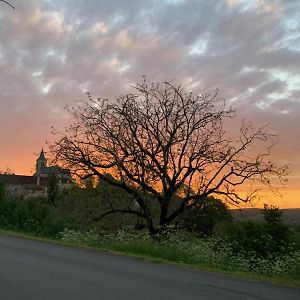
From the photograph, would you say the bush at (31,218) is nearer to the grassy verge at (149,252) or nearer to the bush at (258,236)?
the grassy verge at (149,252)

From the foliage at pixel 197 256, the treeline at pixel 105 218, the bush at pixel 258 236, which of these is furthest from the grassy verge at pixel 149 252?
the bush at pixel 258 236

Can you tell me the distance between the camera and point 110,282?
9.27 metres

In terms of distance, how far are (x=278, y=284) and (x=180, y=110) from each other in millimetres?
15237

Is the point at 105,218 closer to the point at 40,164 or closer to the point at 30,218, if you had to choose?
the point at 30,218

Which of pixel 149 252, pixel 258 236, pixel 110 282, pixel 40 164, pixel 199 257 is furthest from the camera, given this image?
pixel 40 164

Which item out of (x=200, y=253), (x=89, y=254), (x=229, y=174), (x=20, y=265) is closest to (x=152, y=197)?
(x=229, y=174)

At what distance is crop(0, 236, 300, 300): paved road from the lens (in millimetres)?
8000

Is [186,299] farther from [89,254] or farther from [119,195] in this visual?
[119,195]

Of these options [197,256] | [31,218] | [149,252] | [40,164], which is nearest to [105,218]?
[31,218]

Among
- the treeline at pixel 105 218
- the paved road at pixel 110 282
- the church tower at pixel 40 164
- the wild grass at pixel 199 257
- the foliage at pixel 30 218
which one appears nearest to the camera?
the paved road at pixel 110 282

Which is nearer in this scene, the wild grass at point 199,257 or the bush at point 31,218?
the wild grass at point 199,257

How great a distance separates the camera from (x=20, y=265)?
11.1 meters

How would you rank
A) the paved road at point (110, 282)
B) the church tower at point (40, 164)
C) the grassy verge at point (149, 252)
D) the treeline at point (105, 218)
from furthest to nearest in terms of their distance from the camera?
the church tower at point (40, 164) < the treeline at point (105, 218) < the grassy verge at point (149, 252) < the paved road at point (110, 282)

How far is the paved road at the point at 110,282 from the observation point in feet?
26.2
